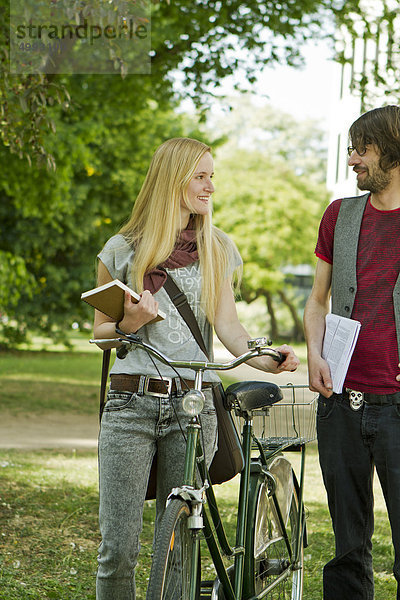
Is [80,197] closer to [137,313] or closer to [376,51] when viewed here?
[376,51]

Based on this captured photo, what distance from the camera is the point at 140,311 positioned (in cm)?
323

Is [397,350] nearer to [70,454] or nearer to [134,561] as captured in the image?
[134,561]

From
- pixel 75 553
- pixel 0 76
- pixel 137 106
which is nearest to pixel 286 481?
pixel 75 553

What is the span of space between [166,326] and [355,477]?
42.2 inches

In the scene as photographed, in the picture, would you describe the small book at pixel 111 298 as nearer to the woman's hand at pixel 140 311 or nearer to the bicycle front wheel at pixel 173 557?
the woman's hand at pixel 140 311

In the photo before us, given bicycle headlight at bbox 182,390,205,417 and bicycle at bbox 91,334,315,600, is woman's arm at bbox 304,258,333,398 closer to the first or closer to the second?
bicycle at bbox 91,334,315,600

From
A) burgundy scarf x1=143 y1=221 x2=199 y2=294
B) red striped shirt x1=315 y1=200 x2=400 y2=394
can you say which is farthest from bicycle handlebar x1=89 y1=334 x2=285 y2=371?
red striped shirt x1=315 y1=200 x2=400 y2=394

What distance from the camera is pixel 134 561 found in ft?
11.3

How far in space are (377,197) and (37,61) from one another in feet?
16.7

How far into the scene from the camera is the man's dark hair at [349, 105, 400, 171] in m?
3.73

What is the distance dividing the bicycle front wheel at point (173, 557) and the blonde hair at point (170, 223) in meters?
0.91

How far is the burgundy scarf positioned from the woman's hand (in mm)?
308

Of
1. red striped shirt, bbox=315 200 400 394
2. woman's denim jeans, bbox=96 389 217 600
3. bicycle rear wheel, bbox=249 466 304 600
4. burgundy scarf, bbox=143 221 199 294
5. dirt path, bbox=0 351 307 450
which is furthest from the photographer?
dirt path, bbox=0 351 307 450

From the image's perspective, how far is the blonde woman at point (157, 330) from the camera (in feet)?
11.3
